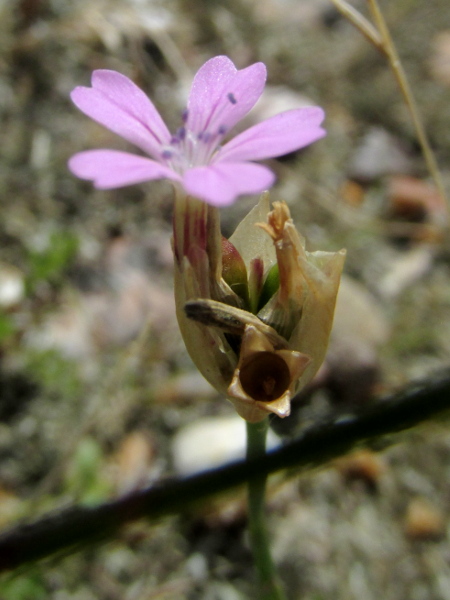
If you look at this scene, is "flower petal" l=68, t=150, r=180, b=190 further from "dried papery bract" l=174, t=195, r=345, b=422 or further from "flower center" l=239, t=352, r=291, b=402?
"flower center" l=239, t=352, r=291, b=402

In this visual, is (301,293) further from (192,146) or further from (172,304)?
(172,304)

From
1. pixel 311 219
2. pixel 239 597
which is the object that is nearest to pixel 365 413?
pixel 239 597

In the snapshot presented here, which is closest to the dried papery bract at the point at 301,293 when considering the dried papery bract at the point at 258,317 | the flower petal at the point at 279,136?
the dried papery bract at the point at 258,317

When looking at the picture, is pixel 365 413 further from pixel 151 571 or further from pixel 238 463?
pixel 151 571

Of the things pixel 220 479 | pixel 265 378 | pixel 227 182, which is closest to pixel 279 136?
pixel 227 182

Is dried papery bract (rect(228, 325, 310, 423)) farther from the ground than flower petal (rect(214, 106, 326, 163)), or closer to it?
closer to it

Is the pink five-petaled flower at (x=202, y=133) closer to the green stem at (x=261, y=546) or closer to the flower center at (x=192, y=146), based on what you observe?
the flower center at (x=192, y=146)

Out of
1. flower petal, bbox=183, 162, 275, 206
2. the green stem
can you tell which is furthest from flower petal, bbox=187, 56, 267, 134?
the green stem
